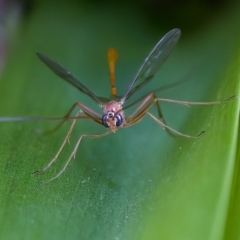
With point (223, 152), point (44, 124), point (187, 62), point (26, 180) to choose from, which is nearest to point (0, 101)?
point (44, 124)

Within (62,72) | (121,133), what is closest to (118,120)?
(121,133)

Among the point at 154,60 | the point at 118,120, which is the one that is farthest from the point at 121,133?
the point at 154,60

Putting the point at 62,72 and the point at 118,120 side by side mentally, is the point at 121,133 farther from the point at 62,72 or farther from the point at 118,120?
the point at 62,72

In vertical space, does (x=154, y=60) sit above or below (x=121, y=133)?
above

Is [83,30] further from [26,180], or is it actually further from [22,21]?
[26,180]

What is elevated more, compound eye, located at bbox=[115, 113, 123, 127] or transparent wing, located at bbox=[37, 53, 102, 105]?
transparent wing, located at bbox=[37, 53, 102, 105]
